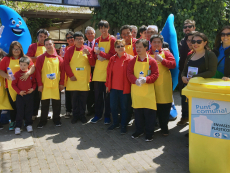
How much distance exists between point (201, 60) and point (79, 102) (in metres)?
2.75

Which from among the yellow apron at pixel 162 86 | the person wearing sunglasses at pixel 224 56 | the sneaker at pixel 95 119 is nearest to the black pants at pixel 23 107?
the sneaker at pixel 95 119

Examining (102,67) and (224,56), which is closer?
(224,56)

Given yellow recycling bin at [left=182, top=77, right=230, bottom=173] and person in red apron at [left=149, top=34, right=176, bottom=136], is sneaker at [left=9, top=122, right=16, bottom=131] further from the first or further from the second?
yellow recycling bin at [left=182, top=77, right=230, bottom=173]

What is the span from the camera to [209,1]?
Answer: 786cm

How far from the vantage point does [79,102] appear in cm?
513

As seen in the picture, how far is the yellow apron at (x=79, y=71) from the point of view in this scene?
4.86 meters

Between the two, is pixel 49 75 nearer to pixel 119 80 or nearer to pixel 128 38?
pixel 119 80

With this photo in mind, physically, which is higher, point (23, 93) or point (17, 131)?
point (23, 93)

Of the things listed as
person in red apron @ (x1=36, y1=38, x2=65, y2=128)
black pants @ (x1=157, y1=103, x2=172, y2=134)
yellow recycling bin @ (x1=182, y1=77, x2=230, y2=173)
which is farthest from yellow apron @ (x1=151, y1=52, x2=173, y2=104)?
person in red apron @ (x1=36, y1=38, x2=65, y2=128)

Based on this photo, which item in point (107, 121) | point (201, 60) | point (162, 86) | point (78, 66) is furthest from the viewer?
point (107, 121)

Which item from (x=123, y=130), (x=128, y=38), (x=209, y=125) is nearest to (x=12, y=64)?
(x=128, y=38)

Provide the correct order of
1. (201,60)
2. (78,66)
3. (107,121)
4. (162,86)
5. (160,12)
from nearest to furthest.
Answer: (201,60)
(162,86)
(78,66)
(107,121)
(160,12)

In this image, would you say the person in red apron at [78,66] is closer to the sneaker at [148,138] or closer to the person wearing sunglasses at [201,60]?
the sneaker at [148,138]

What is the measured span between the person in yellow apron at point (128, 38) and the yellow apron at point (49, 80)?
151cm
